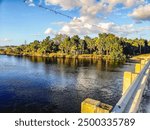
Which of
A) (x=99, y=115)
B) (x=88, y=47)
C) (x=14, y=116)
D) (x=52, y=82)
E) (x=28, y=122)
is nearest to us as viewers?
(x=99, y=115)

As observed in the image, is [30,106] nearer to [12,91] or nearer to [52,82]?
[12,91]

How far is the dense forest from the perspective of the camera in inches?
2712

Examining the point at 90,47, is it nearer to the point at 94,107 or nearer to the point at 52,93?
the point at 52,93

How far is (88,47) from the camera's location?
77.7 meters

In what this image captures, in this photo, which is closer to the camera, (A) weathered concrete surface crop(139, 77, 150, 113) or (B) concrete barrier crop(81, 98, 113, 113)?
(B) concrete barrier crop(81, 98, 113, 113)

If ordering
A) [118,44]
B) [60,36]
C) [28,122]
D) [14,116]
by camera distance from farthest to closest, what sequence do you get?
[60,36] → [118,44] → [14,116] → [28,122]

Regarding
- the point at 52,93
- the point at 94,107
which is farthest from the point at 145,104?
the point at 52,93

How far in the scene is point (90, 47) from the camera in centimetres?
7700

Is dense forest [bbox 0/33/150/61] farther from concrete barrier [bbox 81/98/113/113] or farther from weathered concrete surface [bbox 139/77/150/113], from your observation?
concrete barrier [bbox 81/98/113/113]

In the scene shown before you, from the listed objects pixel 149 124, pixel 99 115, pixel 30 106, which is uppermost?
pixel 99 115

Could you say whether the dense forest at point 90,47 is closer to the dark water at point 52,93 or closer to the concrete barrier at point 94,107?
the dark water at point 52,93

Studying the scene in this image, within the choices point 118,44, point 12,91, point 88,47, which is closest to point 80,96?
point 12,91

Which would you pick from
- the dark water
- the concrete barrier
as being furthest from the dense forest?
the concrete barrier

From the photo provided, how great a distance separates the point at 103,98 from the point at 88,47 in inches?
2357
